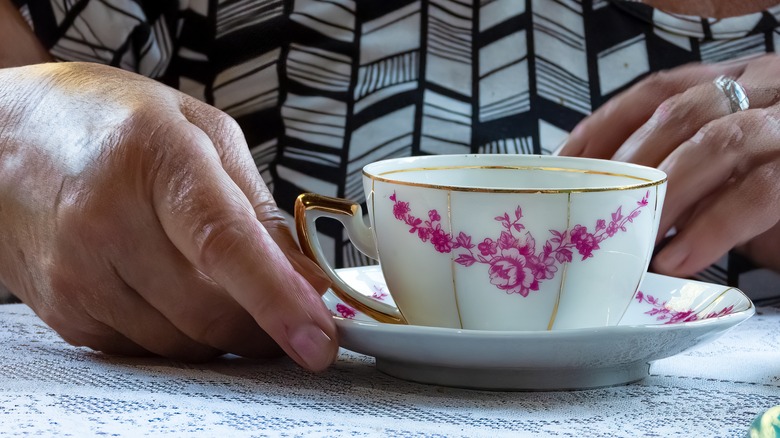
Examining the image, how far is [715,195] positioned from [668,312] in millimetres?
150

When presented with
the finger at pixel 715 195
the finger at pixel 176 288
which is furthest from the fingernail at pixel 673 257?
the finger at pixel 176 288

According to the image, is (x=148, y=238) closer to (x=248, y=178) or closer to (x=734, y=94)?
(x=248, y=178)

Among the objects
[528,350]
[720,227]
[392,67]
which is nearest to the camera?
[528,350]

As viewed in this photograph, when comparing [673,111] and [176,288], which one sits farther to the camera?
[673,111]

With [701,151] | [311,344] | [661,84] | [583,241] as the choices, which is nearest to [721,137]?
[701,151]

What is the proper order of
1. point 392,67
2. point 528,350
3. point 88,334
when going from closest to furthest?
1. point 528,350
2. point 88,334
3. point 392,67

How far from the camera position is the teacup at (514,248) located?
0.47m

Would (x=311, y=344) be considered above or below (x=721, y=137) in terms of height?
below

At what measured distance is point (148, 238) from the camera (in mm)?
509

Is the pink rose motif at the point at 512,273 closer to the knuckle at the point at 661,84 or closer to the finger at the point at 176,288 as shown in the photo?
the finger at the point at 176,288

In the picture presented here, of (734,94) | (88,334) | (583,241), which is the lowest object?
(88,334)

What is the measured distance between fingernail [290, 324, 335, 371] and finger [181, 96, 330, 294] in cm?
7

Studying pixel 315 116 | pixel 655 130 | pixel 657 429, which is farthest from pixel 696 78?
pixel 657 429

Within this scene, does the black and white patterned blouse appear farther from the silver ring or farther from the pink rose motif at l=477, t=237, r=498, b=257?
the pink rose motif at l=477, t=237, r=498, b=257
